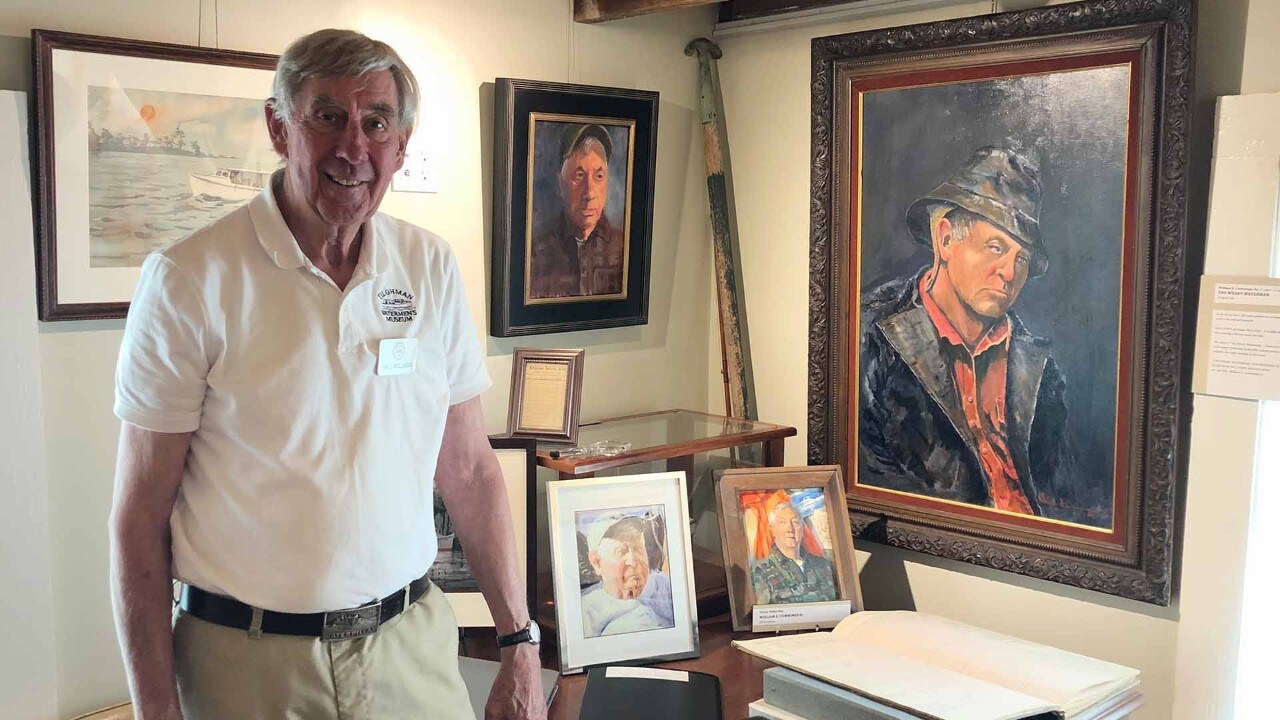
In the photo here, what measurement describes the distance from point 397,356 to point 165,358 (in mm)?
275

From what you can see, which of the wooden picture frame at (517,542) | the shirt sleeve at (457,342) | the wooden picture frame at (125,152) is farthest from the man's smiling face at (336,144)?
the wooden picture frame at (517,542)

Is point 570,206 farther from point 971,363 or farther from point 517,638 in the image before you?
point 517,638

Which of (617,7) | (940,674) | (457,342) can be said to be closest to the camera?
(457,342)

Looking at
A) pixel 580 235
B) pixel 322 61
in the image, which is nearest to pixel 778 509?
pixel 580 235

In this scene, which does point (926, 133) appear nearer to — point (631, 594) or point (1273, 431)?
point (1273, 431)

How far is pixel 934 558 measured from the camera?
2443mm

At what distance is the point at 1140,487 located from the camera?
80.8 inches

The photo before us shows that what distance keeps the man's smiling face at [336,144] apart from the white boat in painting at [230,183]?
2.10 feet

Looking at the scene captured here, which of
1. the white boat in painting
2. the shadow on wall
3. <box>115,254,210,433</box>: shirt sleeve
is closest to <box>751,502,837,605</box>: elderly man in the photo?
the white boat in painting

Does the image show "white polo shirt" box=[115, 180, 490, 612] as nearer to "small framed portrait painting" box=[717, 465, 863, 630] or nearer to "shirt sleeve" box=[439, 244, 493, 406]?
"shirt sleeve" box=[439, 244, 493, 406]

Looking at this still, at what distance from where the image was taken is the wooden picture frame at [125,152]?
178 cm

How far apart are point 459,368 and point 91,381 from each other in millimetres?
734

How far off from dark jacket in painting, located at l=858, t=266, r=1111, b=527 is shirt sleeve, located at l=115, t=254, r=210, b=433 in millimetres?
1524

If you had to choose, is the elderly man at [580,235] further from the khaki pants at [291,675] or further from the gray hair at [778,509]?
the khaki pants at [291,675]
